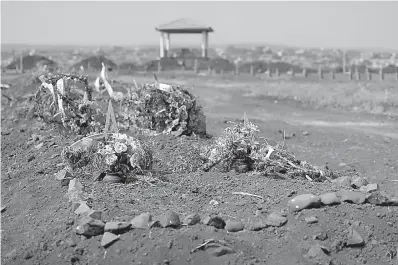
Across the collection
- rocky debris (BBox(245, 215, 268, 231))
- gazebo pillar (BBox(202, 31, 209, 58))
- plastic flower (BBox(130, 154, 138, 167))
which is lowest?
rocky debris (BBox(245, 215, 268, 231))

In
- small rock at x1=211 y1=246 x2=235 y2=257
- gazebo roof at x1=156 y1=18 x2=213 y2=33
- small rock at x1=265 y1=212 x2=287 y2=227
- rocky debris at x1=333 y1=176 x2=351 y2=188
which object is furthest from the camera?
gazebo roof at x1=156 y1=18 x2=213 y2=33

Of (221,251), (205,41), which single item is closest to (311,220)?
(221,251)

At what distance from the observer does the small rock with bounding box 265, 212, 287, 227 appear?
565 centimetres

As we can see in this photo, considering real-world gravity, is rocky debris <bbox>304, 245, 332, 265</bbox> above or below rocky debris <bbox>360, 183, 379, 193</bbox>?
below

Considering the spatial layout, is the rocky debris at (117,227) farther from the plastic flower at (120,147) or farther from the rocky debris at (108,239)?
the plastic flower at (120,147)

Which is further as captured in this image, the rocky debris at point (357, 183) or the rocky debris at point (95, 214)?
the rocky debris at point (357, 183)

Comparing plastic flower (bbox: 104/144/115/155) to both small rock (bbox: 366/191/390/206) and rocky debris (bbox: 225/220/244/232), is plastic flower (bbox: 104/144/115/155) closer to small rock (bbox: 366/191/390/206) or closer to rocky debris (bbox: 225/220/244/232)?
rocky debris (bbox: 225/220/244/232)

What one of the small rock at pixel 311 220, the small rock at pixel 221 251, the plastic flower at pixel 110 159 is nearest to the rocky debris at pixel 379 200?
the small rock at pixel 311 220

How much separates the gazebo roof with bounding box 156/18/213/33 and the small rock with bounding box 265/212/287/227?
30.0m

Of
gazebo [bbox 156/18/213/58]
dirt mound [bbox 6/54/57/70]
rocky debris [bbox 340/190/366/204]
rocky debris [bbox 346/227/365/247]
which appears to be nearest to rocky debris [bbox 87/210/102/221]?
rocky debris [bbox 346/227/365/247]

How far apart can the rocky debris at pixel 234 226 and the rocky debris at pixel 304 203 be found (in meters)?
0.63

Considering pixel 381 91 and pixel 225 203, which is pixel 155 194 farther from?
pixel 381 91

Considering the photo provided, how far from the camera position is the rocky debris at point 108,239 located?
17.1ft

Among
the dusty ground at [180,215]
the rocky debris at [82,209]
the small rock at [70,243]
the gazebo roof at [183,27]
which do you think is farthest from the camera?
the gazebo roof at [183,27]
